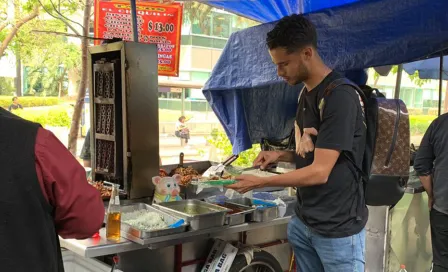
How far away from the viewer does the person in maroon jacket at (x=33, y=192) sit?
1.35 metres

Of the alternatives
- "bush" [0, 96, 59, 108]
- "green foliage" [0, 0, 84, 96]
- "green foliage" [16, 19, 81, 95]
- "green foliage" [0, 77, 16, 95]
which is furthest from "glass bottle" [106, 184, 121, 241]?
"bush" [0, 96, 59, 108]

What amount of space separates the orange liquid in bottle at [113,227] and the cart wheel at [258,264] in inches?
38.0

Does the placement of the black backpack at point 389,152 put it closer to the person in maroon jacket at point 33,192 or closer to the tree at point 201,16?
the person in maroon jacket at point 33,192

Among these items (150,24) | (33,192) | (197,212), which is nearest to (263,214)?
(197,212)

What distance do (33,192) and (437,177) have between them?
3300 millimetres

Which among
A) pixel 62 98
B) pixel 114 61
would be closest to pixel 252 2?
pixel 114 61

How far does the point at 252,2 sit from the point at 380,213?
2.25 meters

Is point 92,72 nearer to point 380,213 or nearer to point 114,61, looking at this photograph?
point 114,61

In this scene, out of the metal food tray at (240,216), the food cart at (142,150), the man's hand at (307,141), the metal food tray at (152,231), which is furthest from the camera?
the metal food tray at (240,216)

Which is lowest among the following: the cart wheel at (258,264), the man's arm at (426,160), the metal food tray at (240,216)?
the cart wheel at (258,264)

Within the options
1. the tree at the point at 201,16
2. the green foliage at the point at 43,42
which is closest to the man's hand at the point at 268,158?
the green foliage at the point at 43,42

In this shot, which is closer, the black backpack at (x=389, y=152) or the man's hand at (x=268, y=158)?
the man's hand at (x=268, y=158)

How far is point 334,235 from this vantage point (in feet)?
6.84

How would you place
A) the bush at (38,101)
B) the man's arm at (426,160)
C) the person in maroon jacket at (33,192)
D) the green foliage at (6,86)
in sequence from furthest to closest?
the bush at (38,101) < the green foliage at (6,86) < the man's arm at (426,160) < the person in maroon jacket at (33,192)
